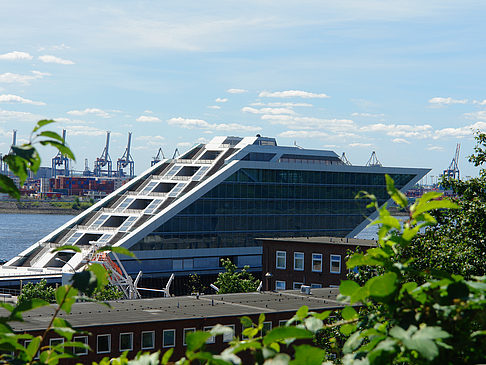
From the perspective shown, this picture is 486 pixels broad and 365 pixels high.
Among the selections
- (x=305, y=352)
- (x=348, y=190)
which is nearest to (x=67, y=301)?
(x=305, y=352)

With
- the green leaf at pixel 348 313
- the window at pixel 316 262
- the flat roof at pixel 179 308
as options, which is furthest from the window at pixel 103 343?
the window at pixel 316 262

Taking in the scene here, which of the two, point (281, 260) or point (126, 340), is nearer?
point (126, 340)

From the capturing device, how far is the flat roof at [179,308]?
33.2 meters

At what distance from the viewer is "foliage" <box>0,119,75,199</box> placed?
3.18m

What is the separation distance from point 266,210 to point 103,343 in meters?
59.5

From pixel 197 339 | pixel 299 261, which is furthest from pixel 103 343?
pixel 299 261

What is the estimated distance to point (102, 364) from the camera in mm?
3514

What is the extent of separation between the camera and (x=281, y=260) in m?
64.2

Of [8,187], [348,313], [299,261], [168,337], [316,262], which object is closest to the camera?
[8,187]

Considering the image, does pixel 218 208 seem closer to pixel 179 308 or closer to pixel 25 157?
pixel 179 308

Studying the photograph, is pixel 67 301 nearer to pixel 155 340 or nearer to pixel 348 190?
pixel 155 340

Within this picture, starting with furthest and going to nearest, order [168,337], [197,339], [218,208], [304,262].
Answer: [218,208]
[304,262]
[168,337]
[197,339]

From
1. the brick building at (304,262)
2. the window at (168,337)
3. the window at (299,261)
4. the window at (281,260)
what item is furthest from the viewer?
the window at (281,260)

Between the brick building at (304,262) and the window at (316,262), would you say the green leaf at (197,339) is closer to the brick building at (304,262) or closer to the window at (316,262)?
the brick building at (304,262)
